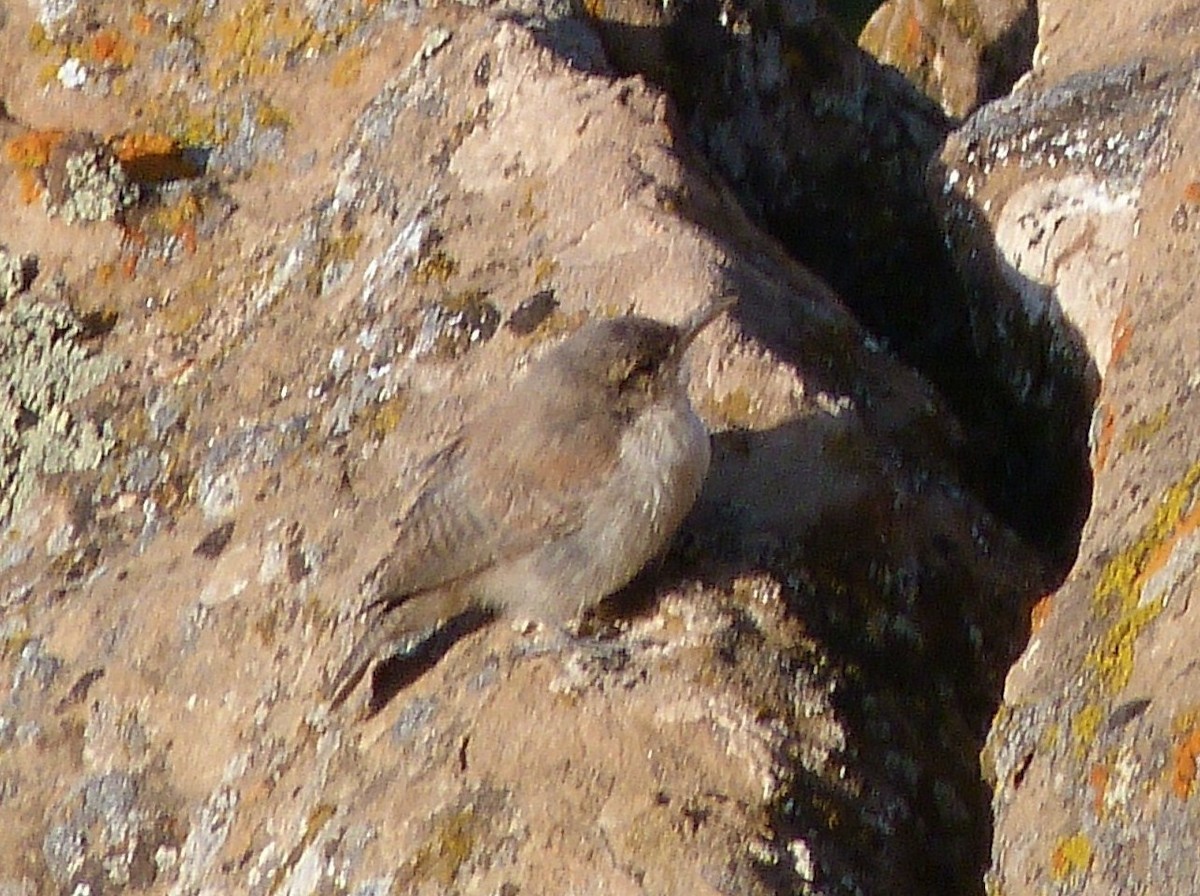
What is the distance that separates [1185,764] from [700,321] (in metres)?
2.22

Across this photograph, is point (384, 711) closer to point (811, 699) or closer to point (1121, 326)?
point (811, 699)

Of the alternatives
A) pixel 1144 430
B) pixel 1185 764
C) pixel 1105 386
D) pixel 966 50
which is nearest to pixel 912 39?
pixel 966 50

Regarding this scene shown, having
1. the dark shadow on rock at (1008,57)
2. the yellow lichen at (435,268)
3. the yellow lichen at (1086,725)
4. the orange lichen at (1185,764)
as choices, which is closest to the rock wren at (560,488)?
the yellow lichen at (435,268)

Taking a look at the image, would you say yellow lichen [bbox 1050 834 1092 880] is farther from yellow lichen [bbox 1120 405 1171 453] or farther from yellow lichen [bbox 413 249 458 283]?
yellow lichen [bbox 413 249 458 283]

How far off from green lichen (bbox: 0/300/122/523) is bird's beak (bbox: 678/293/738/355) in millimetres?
1946

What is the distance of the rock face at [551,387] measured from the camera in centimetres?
378

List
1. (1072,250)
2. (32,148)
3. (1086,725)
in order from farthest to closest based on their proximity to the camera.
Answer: (32,148), (1072,250), (1086,725)

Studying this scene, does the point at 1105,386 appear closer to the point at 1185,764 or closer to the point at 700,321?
the point at 700,321

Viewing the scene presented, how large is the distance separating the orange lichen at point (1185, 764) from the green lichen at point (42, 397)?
3681 millimetres

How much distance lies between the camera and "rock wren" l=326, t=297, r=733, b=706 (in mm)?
4805

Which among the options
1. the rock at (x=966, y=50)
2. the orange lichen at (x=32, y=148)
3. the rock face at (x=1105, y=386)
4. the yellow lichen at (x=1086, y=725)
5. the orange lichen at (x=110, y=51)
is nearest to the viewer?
the rock face at (x=1105, y=386)

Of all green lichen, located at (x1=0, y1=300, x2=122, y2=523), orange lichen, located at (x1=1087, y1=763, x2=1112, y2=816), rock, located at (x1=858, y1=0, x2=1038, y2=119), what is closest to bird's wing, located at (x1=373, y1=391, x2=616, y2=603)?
green lichen, located at (x1=0, y1=300, x2=122, y2=523)

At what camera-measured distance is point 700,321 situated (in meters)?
4.92

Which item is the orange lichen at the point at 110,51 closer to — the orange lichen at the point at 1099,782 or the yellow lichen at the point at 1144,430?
the yellow lichen at the point at 1144,430
